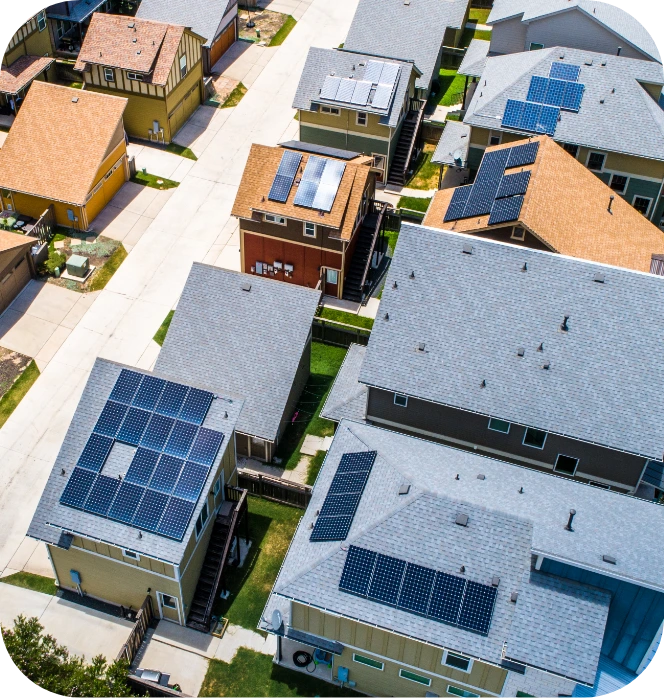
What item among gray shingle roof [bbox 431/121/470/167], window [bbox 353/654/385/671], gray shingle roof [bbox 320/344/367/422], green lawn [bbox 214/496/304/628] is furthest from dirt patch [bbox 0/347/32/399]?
gray shingle roof [bbox 431/121/470/167]

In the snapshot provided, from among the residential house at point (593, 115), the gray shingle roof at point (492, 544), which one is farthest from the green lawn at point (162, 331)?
the residential house at point (593, 115)

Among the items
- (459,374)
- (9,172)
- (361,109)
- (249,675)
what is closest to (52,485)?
(249,675)

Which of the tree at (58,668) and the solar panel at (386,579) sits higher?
the solar panel at (386,579)

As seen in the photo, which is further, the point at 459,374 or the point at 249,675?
the point at 459,374

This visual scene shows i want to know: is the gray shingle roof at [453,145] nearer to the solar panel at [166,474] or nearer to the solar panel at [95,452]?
the solar panel at [166,474]

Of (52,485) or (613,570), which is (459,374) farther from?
(52,485)

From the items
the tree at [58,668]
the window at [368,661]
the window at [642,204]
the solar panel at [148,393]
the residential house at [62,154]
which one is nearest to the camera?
the tree at [58,668]

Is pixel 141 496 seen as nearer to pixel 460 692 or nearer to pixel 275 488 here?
pixel 275 488
